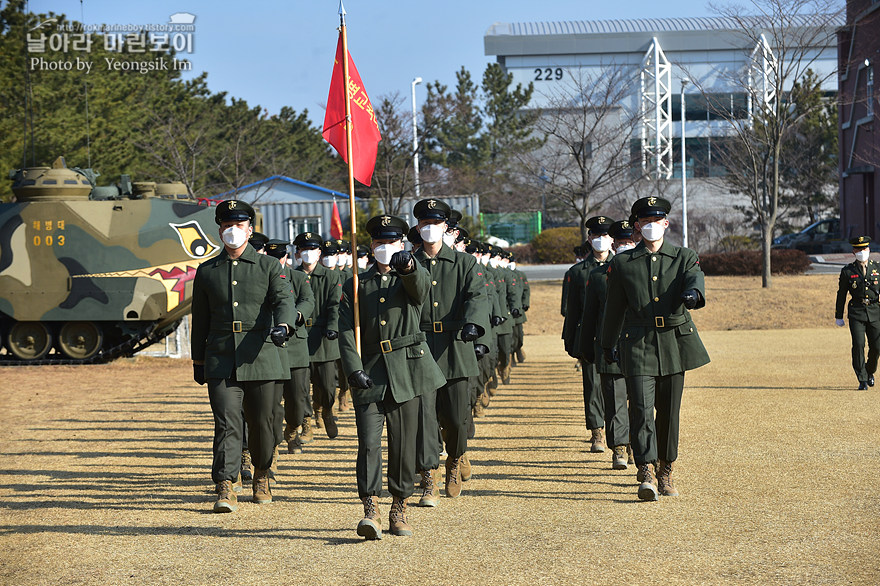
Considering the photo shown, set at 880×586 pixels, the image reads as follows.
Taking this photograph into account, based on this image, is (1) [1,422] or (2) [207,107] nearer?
(1) [1,422]

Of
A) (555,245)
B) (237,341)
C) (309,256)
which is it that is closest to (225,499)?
(237,341)

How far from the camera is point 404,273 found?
6910mm

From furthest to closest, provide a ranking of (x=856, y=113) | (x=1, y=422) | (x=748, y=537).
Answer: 1. (x=856, y=113)
2. (x=1, y=422)
3. (x=748, y=537)

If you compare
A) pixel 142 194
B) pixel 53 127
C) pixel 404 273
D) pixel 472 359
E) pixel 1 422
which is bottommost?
pixel 1 422

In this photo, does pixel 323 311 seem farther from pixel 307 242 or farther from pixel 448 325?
pixel 448 325

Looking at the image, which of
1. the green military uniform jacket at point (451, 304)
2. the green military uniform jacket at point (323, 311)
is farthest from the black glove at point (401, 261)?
the green military uniform jacket at point (323, 311)

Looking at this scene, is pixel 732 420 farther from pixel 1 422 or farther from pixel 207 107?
pixel 207 107

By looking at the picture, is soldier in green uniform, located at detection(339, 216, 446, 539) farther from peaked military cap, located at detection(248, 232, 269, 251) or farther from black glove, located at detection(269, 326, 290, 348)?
peaked military cap, located at detection(248, 232, 269, 251)

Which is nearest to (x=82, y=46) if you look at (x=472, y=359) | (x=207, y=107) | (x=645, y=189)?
(x=207, y=107)

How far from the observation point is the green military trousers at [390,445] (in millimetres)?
6984

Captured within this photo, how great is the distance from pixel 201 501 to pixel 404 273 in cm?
284

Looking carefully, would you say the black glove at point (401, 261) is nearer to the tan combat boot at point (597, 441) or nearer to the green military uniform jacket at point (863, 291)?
the tan combat boot at point (597, 441)

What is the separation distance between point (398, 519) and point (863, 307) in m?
9.08

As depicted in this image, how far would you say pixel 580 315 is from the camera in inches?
427
